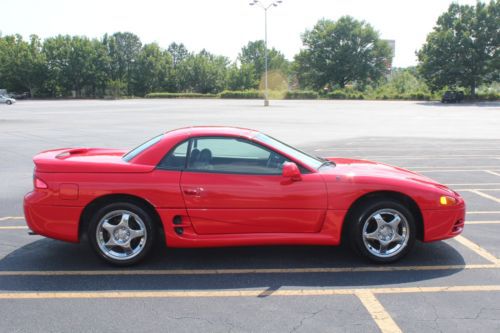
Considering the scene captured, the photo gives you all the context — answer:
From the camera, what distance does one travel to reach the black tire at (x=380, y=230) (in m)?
4.55

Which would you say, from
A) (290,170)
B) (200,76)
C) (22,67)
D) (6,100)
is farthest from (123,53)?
(290,170)

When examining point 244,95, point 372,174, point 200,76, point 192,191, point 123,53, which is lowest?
point 192,191

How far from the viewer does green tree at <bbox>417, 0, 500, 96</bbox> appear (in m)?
59.0

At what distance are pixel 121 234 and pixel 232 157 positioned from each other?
4.26 feet

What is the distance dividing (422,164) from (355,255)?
6759 millimetres

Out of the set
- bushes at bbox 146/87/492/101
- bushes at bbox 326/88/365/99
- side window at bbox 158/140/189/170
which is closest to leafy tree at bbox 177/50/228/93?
bushes at bbox 146/87/492/101

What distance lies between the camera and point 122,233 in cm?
453

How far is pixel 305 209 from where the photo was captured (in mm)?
4500

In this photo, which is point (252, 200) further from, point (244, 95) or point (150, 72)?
point (150, 72)

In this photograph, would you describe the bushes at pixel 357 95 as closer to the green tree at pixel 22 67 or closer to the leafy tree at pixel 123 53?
the leafy tree at pixel 123 53

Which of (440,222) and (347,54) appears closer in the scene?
(440,222)

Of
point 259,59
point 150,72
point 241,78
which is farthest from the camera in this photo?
point 259,59

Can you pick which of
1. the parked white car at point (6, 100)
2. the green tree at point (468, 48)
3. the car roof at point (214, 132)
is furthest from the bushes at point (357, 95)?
the car roof at point (214, 132)

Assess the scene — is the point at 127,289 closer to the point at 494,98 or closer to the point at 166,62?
the point at 494,98
